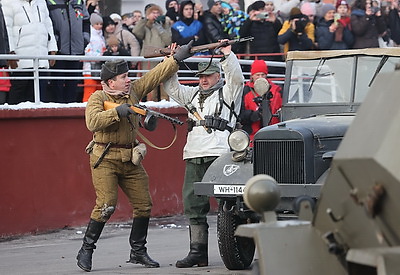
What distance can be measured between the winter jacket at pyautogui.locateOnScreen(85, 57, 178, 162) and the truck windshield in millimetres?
1387

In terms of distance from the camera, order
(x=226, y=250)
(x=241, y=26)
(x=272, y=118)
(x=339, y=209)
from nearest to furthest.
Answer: (x=339, y=209)
(x=226, y=250)
(x=272, y=118)
(x=241, y=26)

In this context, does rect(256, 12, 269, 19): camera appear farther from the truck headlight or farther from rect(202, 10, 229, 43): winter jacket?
the truck headlight

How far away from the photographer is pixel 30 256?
12.2 meters

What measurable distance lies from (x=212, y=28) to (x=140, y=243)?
6833 mm

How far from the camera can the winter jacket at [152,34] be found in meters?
17.1

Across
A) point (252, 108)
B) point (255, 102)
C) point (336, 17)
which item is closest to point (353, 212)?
point (255, 102)

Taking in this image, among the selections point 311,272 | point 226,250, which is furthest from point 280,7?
point 311,272

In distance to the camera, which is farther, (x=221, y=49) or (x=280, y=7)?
(x=280, y=7)

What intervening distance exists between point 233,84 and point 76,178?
3.91 metres

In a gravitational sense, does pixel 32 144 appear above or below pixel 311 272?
below

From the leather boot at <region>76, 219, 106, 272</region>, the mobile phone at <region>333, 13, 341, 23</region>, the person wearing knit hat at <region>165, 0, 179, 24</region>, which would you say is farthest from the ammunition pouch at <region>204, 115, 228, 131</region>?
the mobile phone at <region>333, 13, 341, 23</region>

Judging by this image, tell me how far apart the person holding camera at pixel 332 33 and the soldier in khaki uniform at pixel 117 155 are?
8567 mm

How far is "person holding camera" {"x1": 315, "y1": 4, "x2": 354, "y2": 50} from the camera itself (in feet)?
63.2

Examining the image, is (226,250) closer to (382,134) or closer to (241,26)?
(382,134)
